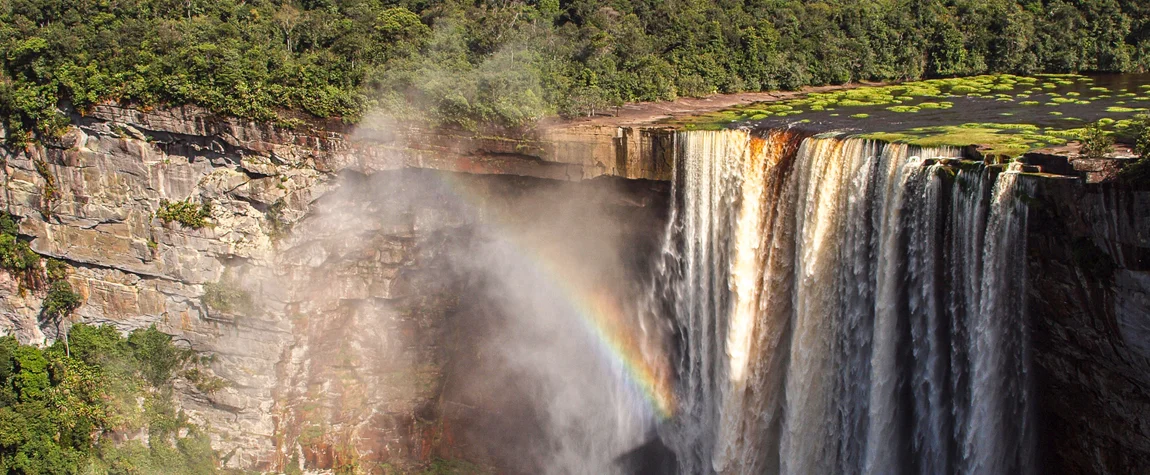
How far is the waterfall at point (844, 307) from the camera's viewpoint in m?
20.0

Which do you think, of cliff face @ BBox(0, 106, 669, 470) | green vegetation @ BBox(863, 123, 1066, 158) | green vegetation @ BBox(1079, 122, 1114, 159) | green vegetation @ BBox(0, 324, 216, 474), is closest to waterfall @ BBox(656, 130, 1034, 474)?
green vegetation @ BBox(863, 123, 1066, 158)

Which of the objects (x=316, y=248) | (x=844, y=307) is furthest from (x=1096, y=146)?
(x=316, y=248)

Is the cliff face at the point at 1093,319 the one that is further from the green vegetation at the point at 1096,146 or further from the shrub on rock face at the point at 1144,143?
the green vegetation at the point at 1096,146

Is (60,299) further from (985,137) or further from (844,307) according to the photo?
(985,137)

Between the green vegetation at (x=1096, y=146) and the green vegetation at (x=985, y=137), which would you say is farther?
the green vegetation at (x=985, y=137)

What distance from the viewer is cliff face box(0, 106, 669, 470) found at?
31.2m

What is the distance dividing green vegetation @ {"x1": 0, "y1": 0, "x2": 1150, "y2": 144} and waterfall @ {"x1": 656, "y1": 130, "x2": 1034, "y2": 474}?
887 cm

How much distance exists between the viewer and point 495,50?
3566 centimetres

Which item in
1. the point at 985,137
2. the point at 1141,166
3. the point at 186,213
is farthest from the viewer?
the point at 186,213

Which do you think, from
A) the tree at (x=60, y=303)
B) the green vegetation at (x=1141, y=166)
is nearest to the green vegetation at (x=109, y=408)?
the tree at (x=60, y=303)

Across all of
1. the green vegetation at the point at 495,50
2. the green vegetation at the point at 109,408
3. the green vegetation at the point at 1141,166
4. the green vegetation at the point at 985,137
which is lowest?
the green vegetation at the point at 109,408

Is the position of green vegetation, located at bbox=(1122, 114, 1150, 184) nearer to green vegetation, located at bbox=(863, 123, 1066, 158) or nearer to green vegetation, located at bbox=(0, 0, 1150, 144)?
green vegetation, located at bbox=(863, 123, 1066, 158)

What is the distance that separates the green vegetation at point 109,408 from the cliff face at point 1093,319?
2915 cm

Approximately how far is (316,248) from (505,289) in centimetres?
716
